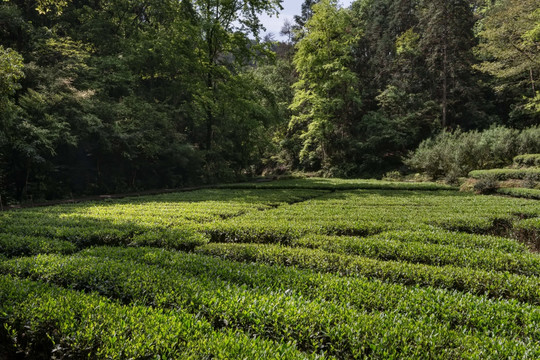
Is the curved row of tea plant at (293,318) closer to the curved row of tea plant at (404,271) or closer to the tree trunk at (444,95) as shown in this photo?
the curved row of tea plant at (404,271)

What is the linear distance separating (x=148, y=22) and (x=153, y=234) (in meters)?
26.6

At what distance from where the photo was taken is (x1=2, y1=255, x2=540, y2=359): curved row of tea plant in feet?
7.86

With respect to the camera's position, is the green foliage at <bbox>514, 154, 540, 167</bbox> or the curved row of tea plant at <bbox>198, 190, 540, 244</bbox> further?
the green foliage at <bbox>514, 154, 540, 167</bbox>

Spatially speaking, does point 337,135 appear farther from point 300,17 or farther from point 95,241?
point 95,241

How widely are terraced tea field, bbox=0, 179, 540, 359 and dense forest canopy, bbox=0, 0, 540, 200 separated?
772cm

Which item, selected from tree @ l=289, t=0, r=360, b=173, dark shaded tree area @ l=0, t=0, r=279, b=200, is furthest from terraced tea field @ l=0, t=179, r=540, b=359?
tree @ l=289, t=0, r=360, b=173

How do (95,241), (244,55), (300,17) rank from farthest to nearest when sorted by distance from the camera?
(300,17) → (244,55) → (95,241)

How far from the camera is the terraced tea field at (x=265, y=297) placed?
2.41 metres

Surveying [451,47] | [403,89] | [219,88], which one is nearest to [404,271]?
[219,88]

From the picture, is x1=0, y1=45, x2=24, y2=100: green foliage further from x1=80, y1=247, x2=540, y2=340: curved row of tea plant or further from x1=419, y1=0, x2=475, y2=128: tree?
x1=419, y1=0, x2=475, y2=128: tree

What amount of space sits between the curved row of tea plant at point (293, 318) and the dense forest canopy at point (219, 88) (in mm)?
8328

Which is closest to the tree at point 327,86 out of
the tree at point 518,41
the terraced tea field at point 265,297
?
the tree at point 518,41

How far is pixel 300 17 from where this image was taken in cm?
4297

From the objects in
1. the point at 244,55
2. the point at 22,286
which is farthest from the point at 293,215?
the point at 244,55
